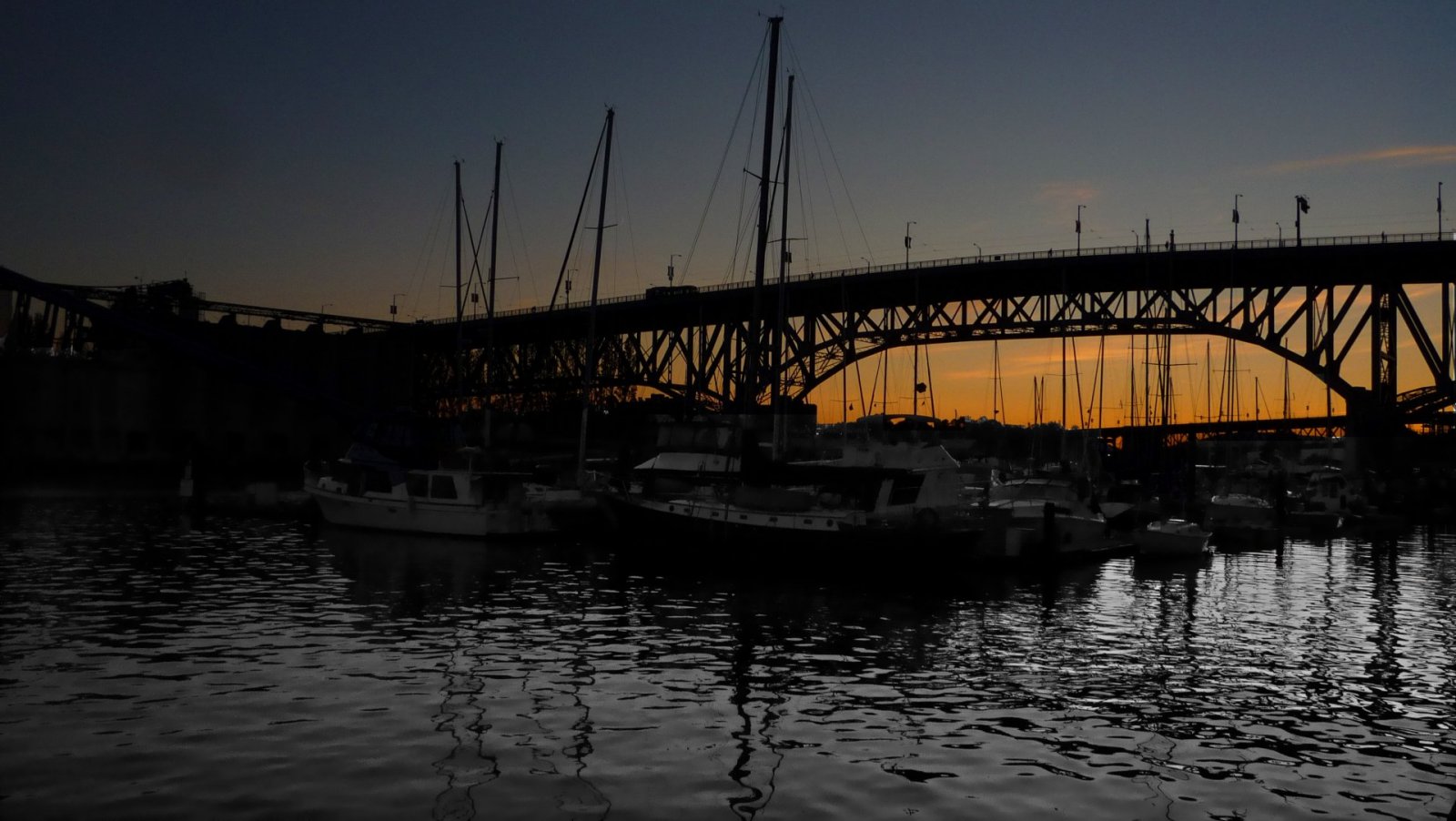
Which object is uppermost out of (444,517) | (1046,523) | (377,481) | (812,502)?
(377,481)

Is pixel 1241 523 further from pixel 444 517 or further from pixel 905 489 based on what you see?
pixel 444 517

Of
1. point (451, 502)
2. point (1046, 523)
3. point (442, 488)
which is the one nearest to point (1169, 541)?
point (1046, 523)

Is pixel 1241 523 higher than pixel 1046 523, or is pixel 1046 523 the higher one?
pixel 1046 523

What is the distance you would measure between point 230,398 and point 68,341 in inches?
439

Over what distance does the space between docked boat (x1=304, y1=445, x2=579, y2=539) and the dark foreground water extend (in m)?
9.81

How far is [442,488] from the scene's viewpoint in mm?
43875

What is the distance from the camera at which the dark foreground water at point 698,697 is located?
1236cm

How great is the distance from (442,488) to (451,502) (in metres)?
1.02

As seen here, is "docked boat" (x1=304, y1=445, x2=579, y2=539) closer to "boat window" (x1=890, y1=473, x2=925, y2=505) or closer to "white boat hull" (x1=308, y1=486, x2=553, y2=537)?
"white boat hull" (x1=308, y1=486, x2=553, y2=537)

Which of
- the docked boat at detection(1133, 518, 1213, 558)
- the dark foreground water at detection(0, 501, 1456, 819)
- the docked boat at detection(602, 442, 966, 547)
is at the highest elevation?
the docked boat at detection(602, 442, 966, 547)

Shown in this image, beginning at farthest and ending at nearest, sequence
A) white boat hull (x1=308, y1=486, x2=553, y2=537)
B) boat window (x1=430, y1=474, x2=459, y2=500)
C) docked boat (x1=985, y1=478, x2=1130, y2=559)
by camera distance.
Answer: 1. boat window (x1=430, y1=474, x2=459, y2=500)
2. white boat hull (x1=308, y1=486, x2=553, y2=537)
3. docked boat (x1=985, y1=478, x2=1130, y2=559)

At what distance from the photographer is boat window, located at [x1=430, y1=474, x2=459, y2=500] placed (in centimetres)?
4369

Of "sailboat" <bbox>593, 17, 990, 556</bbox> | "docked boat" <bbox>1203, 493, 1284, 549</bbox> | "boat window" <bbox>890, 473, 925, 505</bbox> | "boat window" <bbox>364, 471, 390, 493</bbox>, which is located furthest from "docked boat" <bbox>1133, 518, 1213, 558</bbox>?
"boat window" <bbox>364, 471, 390, 493</bbox>

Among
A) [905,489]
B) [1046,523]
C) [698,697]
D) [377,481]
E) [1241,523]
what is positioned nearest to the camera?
[698,697]
